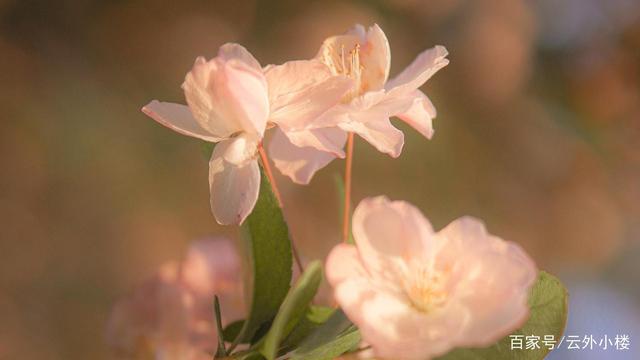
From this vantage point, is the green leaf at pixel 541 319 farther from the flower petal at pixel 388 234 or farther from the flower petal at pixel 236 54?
the flower petal at pixel 236 54

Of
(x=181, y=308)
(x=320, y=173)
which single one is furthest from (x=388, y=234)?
(x=320, y=173)

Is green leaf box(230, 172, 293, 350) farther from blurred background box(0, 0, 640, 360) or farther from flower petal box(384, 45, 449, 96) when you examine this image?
blurred background box(0, 0, 640, 360)

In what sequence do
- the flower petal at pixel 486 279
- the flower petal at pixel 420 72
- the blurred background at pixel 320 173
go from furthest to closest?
the blurred background at pixel 320 173 → the flower petal at pixel 420 72 → the flower petal at pixel 486 279

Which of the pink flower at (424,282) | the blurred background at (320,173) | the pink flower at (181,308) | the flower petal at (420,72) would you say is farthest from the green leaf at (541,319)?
the blurred background at (320,173)

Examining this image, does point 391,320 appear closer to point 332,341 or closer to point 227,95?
point 332,341

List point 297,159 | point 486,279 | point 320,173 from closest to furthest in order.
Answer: point 486,279
point 297,159
point 320,173

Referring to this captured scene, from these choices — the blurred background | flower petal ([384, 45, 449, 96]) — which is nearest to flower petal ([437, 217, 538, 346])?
flower petal ([384, 45, 449, 96])
